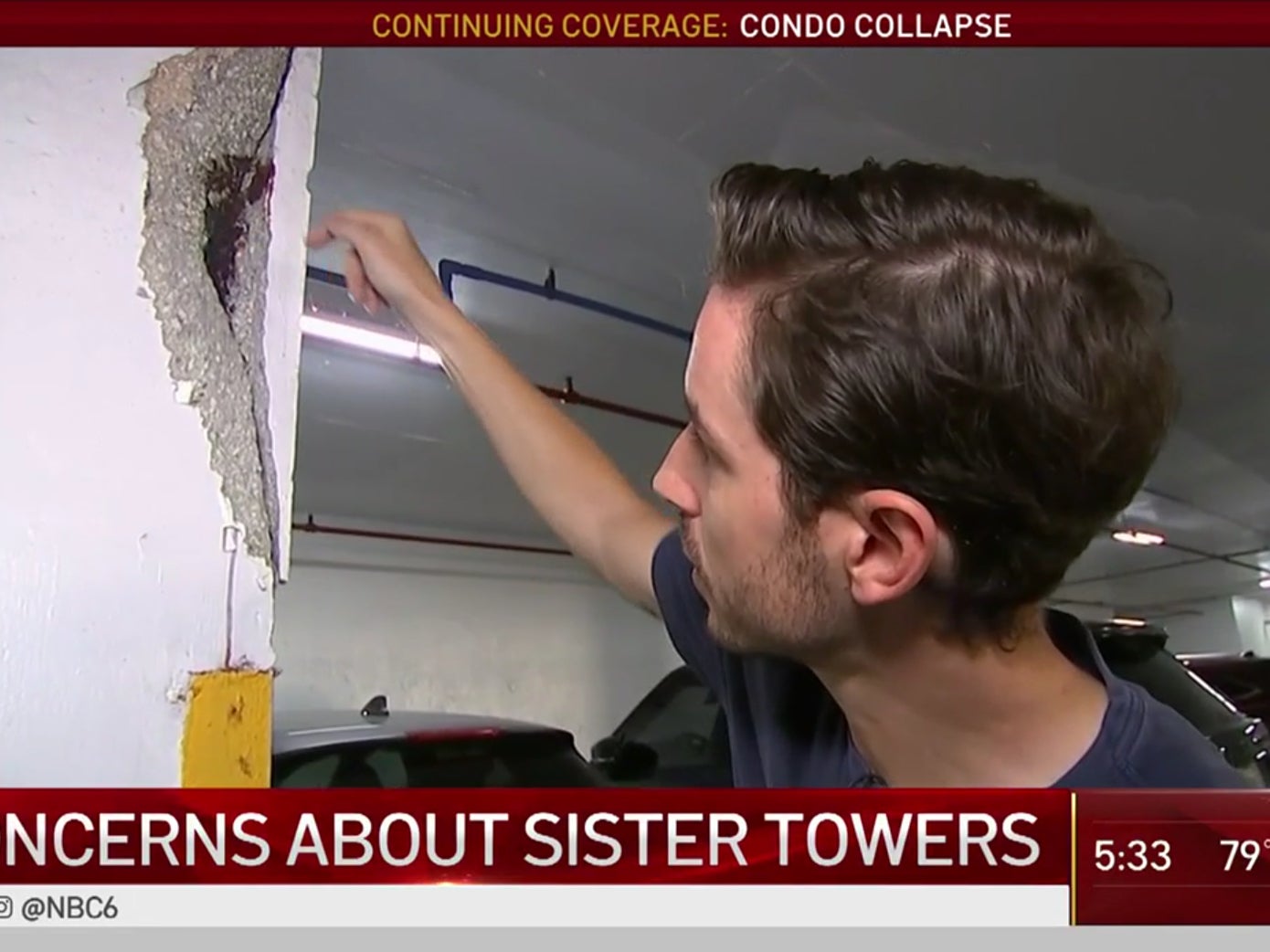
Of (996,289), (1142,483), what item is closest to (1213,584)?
(1142,483)

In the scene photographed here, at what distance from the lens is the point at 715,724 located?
0.65 m

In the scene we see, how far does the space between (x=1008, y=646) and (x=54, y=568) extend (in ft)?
1.71

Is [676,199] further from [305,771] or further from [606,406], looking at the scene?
[305,771]

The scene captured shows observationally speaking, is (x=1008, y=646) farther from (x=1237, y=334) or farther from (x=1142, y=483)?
(x=1237, y=334)

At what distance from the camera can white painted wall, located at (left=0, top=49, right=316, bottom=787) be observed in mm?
523

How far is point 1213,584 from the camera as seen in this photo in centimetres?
66

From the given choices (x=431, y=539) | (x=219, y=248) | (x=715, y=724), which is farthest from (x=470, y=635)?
(x=219, y=248)

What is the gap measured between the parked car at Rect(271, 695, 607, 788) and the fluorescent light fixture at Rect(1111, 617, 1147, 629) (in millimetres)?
348

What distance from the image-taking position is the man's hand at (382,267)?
66cm

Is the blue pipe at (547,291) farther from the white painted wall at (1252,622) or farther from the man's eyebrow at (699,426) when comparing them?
the white painted wall at (1252,622)

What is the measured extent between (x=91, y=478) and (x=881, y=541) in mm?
431

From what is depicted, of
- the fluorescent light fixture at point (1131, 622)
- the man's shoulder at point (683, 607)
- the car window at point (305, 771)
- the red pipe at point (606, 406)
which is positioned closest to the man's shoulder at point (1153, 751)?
the fluorescent light fixture at point (1131, 622)

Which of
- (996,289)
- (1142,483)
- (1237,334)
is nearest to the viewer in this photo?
(996,289)

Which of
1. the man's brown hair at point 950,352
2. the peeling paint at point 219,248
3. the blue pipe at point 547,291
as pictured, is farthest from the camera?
the blue pipe at point 547,291
